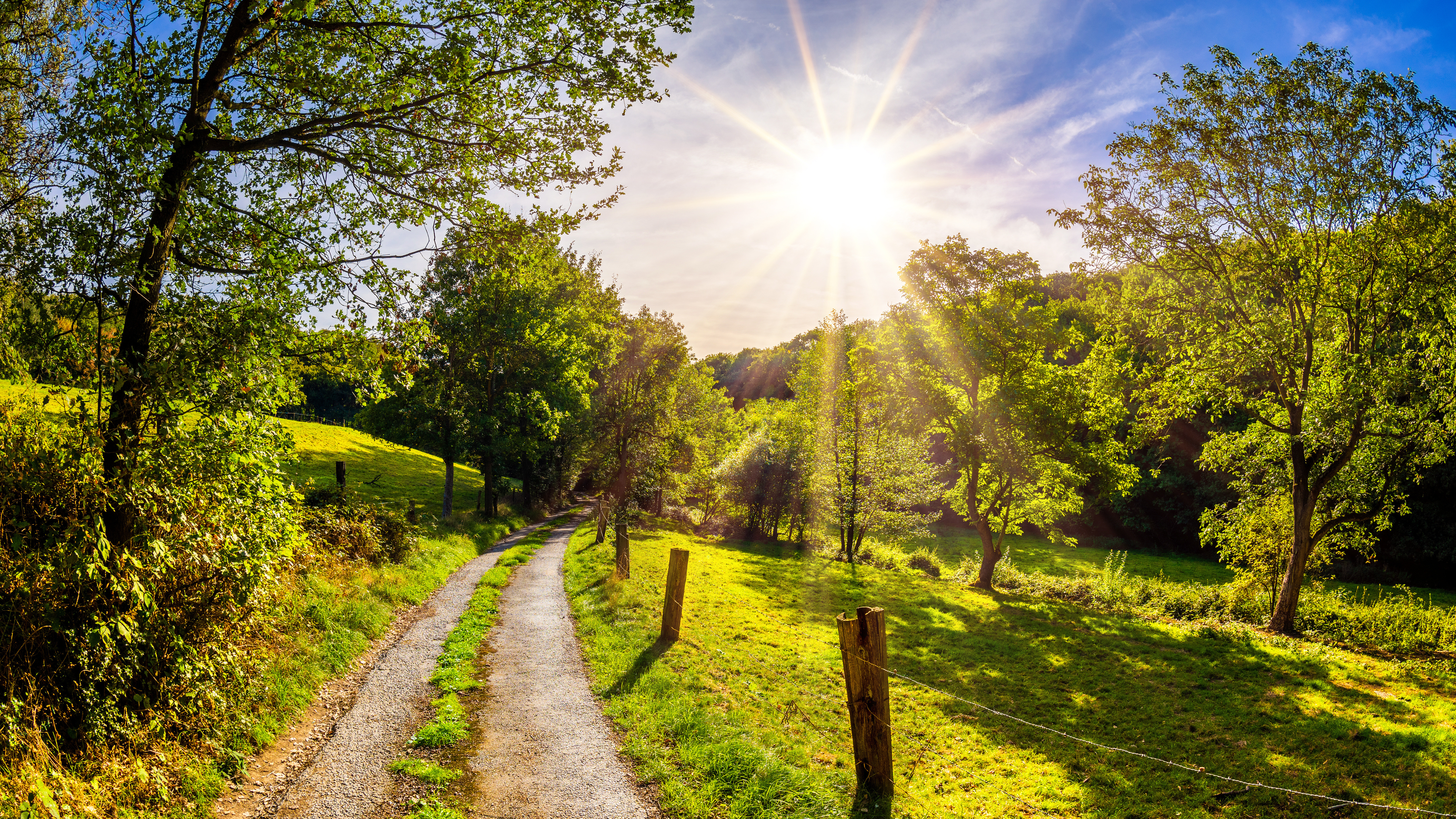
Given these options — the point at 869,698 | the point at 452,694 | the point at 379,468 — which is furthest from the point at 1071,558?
the point at 379,468

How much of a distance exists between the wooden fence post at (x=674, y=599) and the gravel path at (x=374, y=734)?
3.68m

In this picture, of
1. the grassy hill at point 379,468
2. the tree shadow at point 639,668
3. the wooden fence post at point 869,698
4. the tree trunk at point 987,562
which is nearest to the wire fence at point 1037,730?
the wooden fence post at point 869,698

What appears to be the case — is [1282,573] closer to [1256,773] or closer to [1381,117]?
[1381,117]

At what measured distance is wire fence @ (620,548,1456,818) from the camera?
703 cm

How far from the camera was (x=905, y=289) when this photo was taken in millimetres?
26797

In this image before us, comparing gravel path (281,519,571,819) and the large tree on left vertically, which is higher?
the large tree on left

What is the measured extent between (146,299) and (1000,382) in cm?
2505

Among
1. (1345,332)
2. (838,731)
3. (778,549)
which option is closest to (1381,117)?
(1345,332)

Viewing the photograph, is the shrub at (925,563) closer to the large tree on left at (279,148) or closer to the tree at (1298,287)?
the tree at (1298,287)

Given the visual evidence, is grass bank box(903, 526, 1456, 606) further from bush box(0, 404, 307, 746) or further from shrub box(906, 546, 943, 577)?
bush box(0, 404, 307, 746)

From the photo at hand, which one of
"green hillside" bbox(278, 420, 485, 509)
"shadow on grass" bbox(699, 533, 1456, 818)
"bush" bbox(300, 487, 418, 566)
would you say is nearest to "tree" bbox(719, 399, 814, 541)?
"green hillside" bbox(278, 420, 485, 509)

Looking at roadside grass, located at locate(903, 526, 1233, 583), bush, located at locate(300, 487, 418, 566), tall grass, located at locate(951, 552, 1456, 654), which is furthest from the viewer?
roadside grass, located at locate(903, 526, 1233, 583)

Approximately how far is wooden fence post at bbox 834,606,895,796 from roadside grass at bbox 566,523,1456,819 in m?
0.34

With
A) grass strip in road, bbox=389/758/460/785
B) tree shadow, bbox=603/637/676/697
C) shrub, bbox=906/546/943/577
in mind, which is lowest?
shrub, bbox=906/546/943/577
